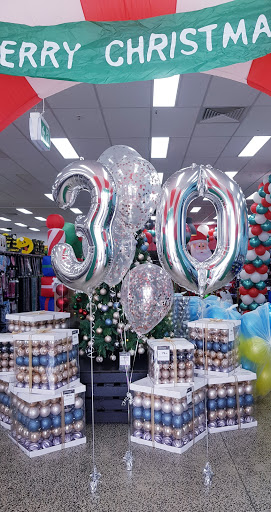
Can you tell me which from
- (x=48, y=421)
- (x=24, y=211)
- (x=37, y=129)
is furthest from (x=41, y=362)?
(x=24, y=211)

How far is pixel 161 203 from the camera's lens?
1.44 meters

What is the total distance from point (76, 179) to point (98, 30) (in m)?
0.84

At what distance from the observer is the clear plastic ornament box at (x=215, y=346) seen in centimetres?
307

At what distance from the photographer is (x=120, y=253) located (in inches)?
104

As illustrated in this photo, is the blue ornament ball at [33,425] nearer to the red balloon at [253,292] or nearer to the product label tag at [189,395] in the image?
the product label tag at [189,395]

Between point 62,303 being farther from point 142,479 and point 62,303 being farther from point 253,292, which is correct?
point 142,479

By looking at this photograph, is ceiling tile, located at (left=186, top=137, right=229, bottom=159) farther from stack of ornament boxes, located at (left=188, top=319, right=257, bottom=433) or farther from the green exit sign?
stack of ornament boxes, located at (left=188, top=319, right=257, bottom=433)

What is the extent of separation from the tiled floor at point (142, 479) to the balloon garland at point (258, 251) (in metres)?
3.65

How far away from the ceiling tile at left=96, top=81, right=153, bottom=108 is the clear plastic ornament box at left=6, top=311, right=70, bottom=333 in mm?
2660

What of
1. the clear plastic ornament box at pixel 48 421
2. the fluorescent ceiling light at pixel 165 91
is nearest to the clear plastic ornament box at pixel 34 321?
the clear plastic ornament box at pixel 48 421

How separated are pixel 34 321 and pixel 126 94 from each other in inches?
116

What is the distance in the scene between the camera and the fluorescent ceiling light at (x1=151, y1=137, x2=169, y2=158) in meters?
6.39

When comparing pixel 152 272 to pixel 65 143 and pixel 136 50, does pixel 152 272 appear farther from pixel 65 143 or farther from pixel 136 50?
pixel 65 143

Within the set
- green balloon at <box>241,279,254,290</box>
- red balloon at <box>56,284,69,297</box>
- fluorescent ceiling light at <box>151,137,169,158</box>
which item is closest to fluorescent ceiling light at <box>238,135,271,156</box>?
fluorescent ceiling light at <box>151,137,169,158</box>
